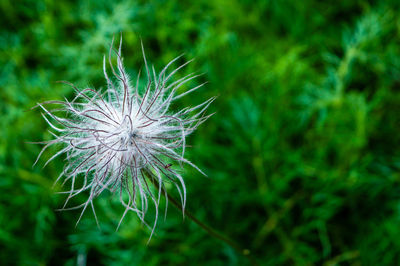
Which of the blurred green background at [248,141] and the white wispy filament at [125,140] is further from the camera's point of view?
the blurred green background at [248,141]

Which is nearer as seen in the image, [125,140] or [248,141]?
[125,140]

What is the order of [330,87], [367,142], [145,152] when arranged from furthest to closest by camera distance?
1. [330,87]
2. [367,142]
3. [145,152]

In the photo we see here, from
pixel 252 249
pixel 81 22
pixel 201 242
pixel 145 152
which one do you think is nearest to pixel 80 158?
pixel 145 152

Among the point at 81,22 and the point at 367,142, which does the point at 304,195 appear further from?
the point at 81,22

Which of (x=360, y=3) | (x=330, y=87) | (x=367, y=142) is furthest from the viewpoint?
(x=360, y=3)

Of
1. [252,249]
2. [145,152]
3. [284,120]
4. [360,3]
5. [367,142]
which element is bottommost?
[252,249]

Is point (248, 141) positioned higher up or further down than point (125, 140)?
higher up

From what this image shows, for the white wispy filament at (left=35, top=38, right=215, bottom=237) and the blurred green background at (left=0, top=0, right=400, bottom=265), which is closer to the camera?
the white wispy filament at (left=35, top=38, right=215, bottom=237)

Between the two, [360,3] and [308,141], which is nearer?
[308,141]
